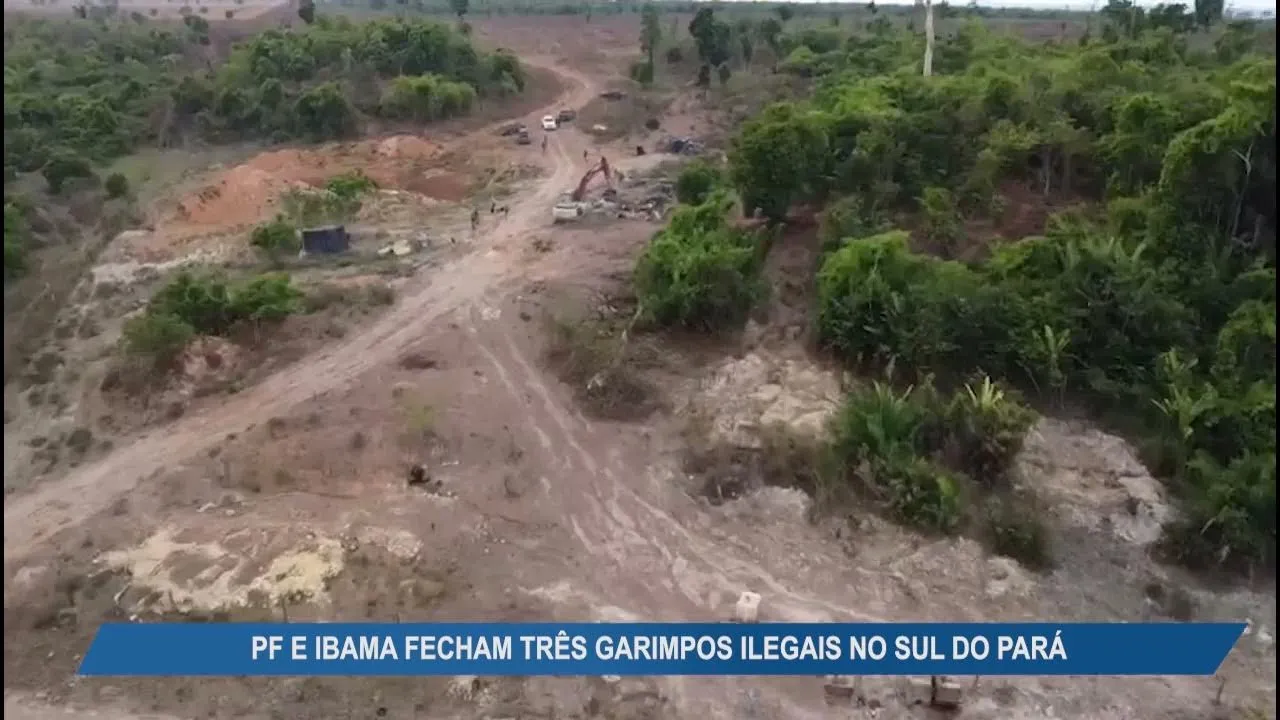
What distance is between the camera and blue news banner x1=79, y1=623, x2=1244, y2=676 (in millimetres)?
10547

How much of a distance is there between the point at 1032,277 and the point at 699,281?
231 inches

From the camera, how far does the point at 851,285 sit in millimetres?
16719

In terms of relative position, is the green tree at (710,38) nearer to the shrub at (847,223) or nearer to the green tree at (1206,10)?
the green tree at (1206,10)

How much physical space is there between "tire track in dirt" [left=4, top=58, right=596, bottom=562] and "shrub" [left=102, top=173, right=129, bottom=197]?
1117 centimetres

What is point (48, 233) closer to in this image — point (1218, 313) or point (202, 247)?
point (202, 247)

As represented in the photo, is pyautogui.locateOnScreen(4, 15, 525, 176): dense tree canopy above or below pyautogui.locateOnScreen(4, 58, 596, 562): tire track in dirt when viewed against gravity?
above

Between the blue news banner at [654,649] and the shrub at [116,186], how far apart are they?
19.4 metres

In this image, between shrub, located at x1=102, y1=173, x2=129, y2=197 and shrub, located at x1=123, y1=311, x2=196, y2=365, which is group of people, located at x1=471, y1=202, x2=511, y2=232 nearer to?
shrub, located at x1=123, y1=311, x2=196, y2=365

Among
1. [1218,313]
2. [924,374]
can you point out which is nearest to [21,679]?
[924,374]

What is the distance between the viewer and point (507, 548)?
40.7 feet

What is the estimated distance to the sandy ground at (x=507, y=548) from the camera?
10.1 meters

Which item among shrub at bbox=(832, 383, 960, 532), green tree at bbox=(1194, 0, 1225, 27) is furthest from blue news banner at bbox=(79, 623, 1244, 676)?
green tree at bbox=(1194, 0, 1225, 27)

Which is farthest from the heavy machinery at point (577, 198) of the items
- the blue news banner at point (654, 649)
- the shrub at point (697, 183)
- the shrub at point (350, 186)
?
the blue news banner at point (654, 649)

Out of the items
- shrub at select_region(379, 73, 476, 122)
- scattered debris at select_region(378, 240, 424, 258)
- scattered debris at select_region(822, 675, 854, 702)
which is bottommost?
scattered debris at select_region(822, 675, 854, 702)
